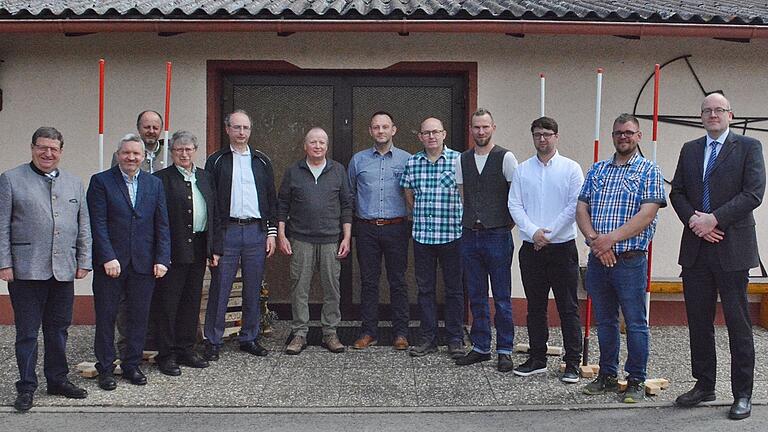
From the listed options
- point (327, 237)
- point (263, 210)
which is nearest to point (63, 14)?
point (263, 210)

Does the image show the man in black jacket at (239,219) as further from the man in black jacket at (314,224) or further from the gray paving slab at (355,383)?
the gray paving slab at (355,383)

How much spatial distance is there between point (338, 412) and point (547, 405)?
1.35 m

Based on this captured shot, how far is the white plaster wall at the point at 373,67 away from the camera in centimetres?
730

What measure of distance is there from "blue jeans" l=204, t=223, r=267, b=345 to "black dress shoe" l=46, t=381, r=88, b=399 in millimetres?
1191

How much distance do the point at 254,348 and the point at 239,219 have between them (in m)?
1.05

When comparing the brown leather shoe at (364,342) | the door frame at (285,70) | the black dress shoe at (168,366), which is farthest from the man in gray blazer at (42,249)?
the door frame at (285,70)

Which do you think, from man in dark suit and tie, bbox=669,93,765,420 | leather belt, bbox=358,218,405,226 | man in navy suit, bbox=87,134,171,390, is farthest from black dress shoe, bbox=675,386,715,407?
man in navy suit, bbox=87,134,171,390

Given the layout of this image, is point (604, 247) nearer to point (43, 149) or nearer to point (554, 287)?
point (554, 287)

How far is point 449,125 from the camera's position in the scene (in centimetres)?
754

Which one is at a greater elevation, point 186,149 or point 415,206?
point 186,149

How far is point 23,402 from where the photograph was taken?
4992 millimetres

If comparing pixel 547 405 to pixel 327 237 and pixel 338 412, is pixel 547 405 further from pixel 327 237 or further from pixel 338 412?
pixel 327 237

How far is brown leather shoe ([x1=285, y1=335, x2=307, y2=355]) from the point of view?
253 inches

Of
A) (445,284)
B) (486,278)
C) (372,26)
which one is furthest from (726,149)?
(372,26)
